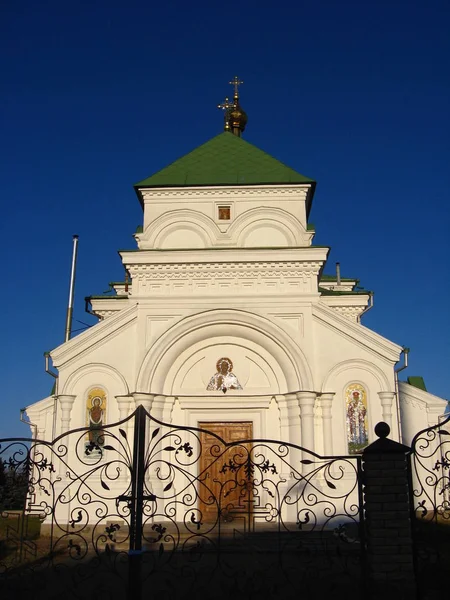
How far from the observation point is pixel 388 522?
20.7ft

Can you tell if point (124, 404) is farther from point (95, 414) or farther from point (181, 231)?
point (181, 231)

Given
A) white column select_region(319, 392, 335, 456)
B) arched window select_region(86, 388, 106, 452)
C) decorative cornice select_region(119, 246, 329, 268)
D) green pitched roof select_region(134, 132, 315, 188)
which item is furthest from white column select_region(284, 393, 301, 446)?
green pitched roof select_region(134, 132, 315, 188)

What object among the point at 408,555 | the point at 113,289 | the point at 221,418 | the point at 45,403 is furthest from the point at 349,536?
the point at 113,289

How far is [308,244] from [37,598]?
10.5m

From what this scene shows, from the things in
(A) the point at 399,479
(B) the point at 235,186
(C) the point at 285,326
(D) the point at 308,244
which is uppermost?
(B) the point at 235,186

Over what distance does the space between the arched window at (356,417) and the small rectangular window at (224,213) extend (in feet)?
17.4

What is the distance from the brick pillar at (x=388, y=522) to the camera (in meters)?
6.18

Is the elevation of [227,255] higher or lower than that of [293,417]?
higher

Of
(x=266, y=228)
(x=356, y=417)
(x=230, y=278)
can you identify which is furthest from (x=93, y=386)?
(x=356, y=417)

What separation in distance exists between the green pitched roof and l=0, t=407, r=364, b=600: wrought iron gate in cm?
658

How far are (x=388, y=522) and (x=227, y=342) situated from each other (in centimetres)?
842

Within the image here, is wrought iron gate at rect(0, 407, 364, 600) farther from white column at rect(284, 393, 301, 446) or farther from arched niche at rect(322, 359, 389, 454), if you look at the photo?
arched niche at rect(322, 359, 389, 454)

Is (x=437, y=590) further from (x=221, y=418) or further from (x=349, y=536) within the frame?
(x=221, y=418)

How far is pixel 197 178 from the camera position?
1639cm
